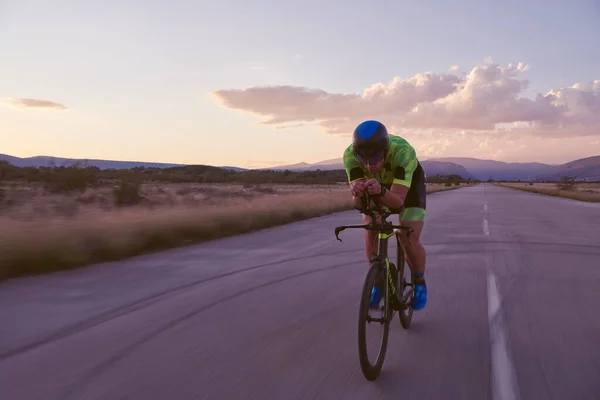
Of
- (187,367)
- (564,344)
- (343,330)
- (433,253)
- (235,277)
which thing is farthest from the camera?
(433,253)

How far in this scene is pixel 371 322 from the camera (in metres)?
3.85

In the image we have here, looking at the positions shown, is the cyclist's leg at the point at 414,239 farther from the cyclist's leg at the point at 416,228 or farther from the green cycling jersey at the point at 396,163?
the green cycling jersey at the point at 396,163

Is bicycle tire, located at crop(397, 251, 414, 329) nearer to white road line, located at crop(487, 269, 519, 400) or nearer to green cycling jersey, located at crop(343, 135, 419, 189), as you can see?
white road line, located at crop(487, 269, 519, 400)

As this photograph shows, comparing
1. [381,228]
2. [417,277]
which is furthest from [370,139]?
[417,277]

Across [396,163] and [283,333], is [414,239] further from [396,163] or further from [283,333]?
[283,333]

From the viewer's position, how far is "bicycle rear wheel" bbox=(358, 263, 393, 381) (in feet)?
11.9

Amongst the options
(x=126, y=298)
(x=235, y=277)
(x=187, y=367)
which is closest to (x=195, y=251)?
(x=235, y=277)

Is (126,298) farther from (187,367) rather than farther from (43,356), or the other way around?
(187,367)

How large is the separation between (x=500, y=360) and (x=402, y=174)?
5.92ft

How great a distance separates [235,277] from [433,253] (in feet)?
15.5

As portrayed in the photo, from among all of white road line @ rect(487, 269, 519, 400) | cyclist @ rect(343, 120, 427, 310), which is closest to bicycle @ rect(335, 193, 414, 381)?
cyclist @ rect(343, 120, 427, 310)

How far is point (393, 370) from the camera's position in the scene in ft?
13.4

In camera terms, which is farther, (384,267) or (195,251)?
(195,251)

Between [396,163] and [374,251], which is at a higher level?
[396,163]
